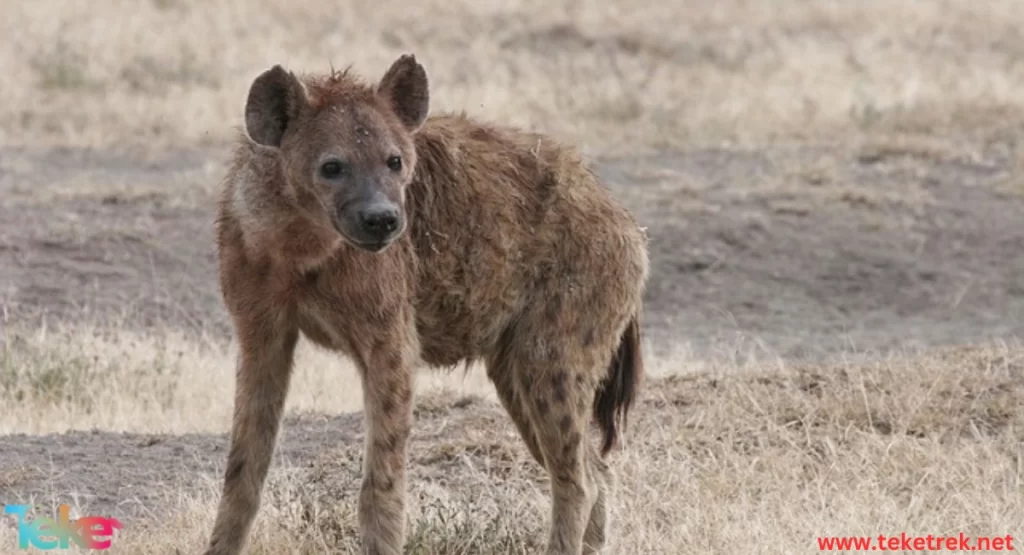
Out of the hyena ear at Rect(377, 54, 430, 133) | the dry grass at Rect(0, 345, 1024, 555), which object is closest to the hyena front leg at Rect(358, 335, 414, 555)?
the dry grass at Rect(0, 345, 1024, 555)

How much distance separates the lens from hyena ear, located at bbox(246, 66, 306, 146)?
5.24 meters

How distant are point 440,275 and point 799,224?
7.98 meters

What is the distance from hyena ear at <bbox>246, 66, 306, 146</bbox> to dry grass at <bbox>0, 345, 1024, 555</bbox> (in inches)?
55.5

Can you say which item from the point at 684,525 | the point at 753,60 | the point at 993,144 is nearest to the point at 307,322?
the point at 684,525

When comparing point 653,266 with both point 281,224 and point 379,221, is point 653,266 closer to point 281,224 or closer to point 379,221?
point 281,224

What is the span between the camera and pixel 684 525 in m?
6.08

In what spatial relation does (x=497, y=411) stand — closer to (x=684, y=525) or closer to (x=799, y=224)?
(x=684, y=525)

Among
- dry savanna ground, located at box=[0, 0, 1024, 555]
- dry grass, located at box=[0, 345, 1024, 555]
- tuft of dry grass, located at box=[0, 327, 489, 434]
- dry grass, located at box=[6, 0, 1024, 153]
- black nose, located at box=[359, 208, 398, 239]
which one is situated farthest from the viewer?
dry grass, located at box=[6, 0, 1024, 153]

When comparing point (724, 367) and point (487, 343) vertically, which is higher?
point (487, 343)

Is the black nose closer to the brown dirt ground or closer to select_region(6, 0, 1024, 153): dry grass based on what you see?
the brown dirt ground

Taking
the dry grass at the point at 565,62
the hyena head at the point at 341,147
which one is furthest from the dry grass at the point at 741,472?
the dry grass at the point at 565,62

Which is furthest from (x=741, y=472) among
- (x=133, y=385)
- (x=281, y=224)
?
(x=133, y=385)

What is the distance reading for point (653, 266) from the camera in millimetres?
12648

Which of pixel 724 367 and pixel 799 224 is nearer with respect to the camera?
pixel 724 367
